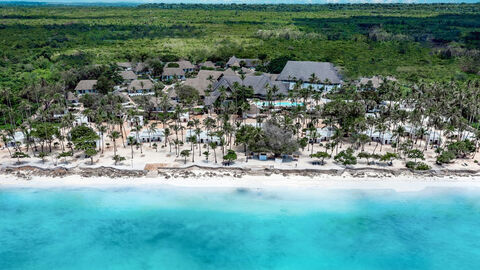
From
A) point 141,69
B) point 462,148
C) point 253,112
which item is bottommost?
point 462,148

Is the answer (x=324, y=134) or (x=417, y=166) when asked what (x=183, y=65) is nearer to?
(x=324, y=134)

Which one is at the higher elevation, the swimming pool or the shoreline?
the swimming pool

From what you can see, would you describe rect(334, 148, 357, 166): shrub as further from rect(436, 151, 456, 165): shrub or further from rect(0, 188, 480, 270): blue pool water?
rect(436, 151, 456, 165): shrub

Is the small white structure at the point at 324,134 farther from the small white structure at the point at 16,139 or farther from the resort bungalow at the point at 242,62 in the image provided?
the resort bungalow at the point at 242,62

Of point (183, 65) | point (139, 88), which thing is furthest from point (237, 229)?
point (183, 65)

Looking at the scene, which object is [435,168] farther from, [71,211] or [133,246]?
[71,211]

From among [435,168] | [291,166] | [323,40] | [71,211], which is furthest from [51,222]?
[323,40]

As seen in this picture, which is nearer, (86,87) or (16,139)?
(16,139)

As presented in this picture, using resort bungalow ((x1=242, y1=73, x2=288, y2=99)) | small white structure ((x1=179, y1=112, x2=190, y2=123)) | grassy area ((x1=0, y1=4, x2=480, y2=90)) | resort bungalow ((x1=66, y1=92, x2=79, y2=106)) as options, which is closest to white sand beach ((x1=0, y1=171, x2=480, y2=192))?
small white structure ((x1=179, y1=112, x2=190, y2=123))
